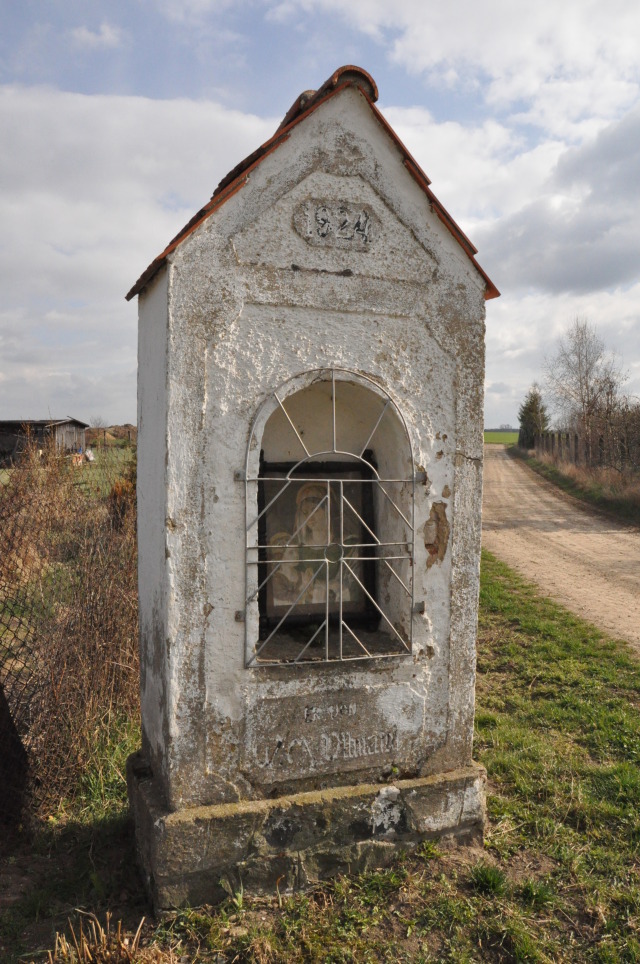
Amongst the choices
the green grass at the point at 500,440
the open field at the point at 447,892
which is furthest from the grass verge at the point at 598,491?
the green grass at the point at 500,440

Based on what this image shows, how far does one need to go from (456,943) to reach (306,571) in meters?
1.93

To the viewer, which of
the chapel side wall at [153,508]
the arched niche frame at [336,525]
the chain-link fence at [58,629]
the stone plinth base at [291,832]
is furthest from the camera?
the chain-link fence at [58,629]

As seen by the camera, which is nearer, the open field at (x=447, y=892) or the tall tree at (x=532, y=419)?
the open field at (x=447, y=892)

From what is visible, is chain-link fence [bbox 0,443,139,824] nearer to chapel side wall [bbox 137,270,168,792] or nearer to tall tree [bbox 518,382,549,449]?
chapel side wall [bbox 137,270,168,792]

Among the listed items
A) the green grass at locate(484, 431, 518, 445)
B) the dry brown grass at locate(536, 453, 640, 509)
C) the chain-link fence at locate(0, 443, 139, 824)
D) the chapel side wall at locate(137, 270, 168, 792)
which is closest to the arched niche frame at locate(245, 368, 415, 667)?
the chapel side wall at locate(137, 270, 168, 792)

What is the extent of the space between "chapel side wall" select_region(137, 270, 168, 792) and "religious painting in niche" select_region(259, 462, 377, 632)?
642mm

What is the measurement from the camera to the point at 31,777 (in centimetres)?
440

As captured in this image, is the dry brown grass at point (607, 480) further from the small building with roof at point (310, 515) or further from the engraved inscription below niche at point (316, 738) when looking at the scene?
the engraved inscription below niche at point (316, 738)

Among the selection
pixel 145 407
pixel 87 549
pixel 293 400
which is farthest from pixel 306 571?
pixel 87 549

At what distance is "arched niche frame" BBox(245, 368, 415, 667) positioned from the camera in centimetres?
360

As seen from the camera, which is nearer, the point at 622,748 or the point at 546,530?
the point at 622,748

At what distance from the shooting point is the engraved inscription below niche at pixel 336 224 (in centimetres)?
336

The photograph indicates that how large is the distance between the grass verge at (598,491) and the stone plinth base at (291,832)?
14319 mm

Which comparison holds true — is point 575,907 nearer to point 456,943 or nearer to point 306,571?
point 456,943
